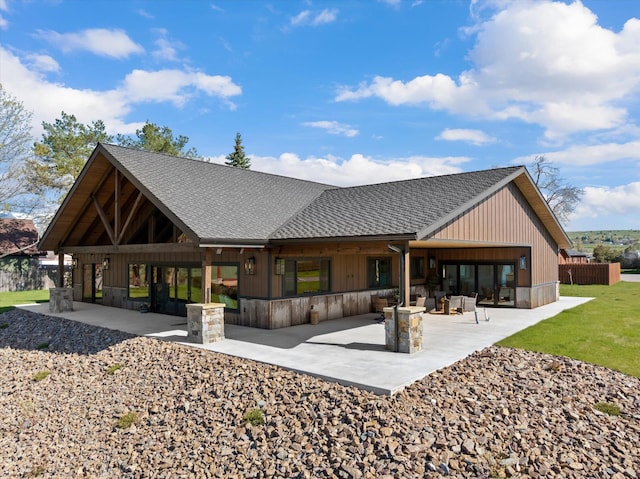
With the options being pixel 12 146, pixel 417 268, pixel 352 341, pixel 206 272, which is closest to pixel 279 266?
pixel 206 272

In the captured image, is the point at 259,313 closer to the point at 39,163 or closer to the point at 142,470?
the point at 142,470

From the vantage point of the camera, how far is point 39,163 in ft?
98.2

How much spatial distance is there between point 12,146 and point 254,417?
2932 cm

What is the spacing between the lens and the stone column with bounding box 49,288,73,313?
1602 cm

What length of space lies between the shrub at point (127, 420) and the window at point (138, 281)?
8527 millimetres

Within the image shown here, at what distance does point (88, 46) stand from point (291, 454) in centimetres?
Result: 1797

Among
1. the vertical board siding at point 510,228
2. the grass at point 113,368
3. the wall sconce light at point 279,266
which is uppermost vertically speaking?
the vertical board siding at point 510,228

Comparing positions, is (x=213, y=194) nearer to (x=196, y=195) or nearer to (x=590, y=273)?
(x=196, y=195)

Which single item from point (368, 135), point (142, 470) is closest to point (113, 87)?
point (368, 135)

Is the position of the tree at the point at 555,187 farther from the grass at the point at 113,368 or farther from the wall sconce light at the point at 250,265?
the grass at the point at 113,368

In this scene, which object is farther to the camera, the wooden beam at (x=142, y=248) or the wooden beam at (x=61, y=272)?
the wooden beam at (x=61, y=272)

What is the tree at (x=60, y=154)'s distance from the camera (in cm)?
2939

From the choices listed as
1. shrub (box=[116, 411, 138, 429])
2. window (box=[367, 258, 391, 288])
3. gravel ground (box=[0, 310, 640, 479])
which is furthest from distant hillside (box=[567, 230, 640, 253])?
shrub (box=[116, 411, 138, 429])

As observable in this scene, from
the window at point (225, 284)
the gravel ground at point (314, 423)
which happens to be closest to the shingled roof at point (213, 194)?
the window at point (225, 284)
